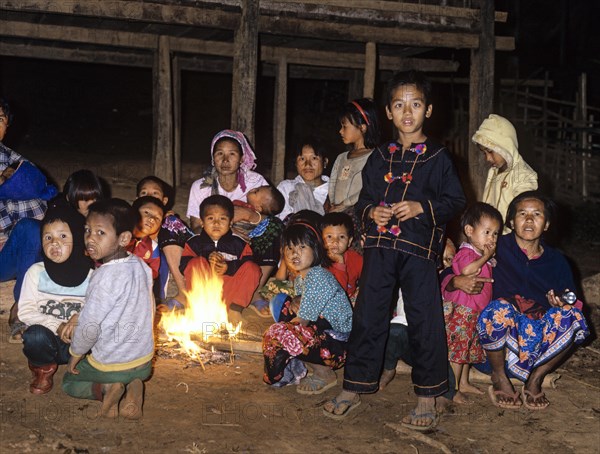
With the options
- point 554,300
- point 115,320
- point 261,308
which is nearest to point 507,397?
point 554,300

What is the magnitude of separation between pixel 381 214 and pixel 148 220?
2.22m

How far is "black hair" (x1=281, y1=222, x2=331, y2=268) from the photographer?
462 centimetres

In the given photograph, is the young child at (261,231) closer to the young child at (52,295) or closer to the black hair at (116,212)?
the young child at (52,295)

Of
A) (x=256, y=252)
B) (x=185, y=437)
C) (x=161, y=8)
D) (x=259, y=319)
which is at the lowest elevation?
(x=185, y=437)

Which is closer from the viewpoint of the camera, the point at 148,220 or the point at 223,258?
the point at 148,220

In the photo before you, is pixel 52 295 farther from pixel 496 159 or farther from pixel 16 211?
pixel 496 159

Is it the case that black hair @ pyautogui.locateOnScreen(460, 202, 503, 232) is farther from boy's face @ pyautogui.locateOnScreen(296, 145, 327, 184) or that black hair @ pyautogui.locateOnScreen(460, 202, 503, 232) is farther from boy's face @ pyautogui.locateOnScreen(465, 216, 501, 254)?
boy's face @ pyautogui.locateOnScreen(296, 145, 327, 184)

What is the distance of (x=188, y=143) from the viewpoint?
18.9 m

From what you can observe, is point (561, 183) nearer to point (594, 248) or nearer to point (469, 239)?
point (594, 248)

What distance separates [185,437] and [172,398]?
53cm

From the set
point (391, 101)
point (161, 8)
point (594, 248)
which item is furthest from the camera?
point (594, 248)

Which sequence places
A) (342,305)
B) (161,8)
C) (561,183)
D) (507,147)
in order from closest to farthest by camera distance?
(342,305), (507,147), (161,8), (561,183)

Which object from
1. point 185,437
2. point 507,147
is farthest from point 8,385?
point 507,147

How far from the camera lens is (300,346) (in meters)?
4.27
